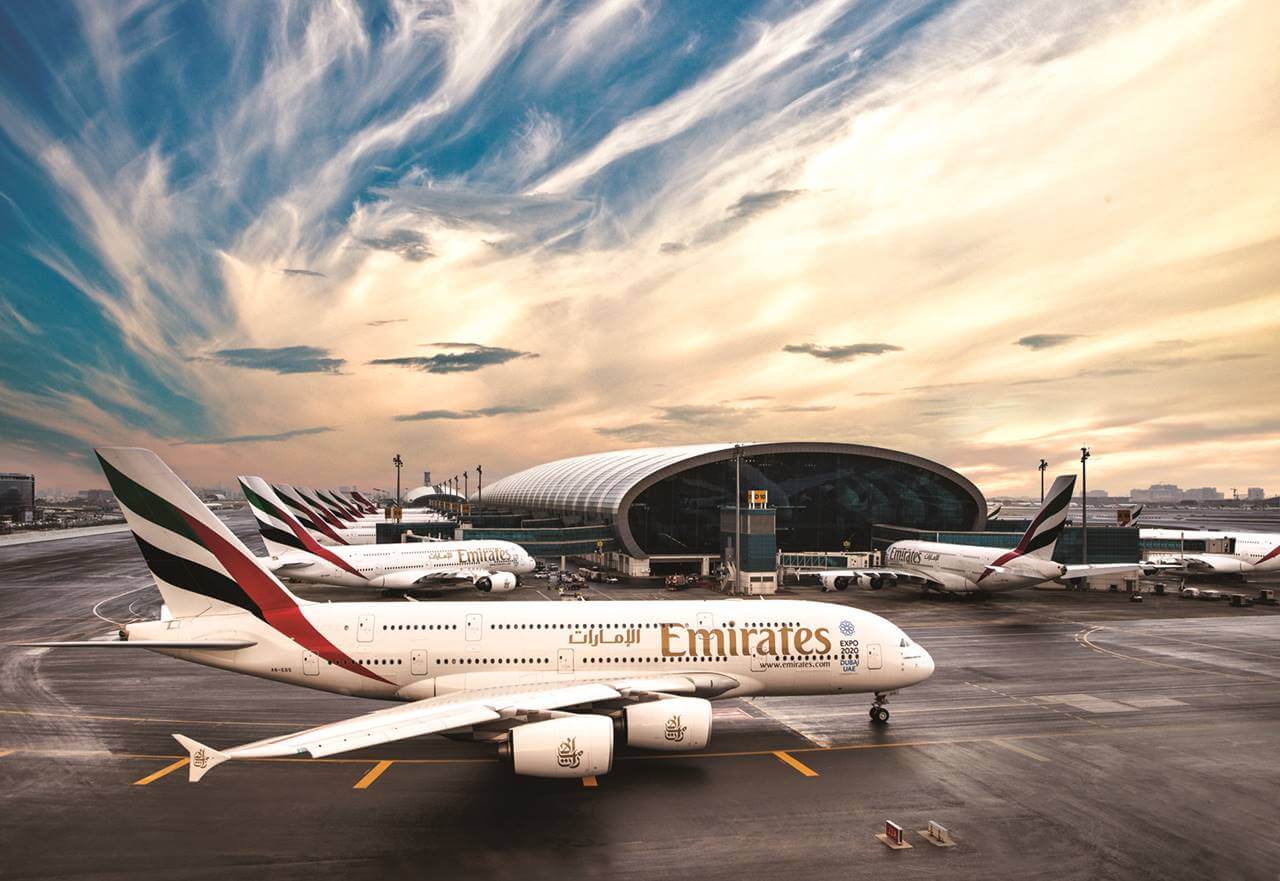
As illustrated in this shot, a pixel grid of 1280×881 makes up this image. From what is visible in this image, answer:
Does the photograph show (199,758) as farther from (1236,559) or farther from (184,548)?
(1236,559)

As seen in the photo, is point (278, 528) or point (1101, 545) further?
point (1101, 545)

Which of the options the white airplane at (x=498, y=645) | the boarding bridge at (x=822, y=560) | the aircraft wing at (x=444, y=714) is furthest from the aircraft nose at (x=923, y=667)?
the boarding bridge at (x=822, y=560)

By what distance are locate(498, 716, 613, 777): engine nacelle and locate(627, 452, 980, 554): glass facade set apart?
61.3 metres

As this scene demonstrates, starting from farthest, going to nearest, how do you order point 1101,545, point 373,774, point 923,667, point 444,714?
1. point 1101,545
2. point 923,667
3. point 373,774
4. point 444,714

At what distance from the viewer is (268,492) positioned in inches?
2188

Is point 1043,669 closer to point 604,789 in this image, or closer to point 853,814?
point 853,814

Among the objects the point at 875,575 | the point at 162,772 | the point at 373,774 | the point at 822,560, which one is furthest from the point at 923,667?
the point at 822,560

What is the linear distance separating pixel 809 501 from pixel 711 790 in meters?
66.0

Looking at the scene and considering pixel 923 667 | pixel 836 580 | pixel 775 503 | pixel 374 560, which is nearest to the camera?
pixel 923 667

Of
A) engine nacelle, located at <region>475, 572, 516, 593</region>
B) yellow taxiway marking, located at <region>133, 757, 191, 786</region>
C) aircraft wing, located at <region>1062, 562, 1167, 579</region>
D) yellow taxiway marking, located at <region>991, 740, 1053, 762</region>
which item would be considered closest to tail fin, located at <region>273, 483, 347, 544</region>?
engine nacelle, located at <region>475, 572, 516, 593</region>

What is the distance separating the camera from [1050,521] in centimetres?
5525

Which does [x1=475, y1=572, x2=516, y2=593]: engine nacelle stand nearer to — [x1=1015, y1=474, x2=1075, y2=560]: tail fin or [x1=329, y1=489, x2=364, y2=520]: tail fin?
[x1=1015, y1=474, x2=1075, y2=560]: tail fin

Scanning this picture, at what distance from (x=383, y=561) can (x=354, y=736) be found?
4665 cm

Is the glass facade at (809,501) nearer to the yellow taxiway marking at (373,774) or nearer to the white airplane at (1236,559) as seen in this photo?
the white airplane at (1236,559)
